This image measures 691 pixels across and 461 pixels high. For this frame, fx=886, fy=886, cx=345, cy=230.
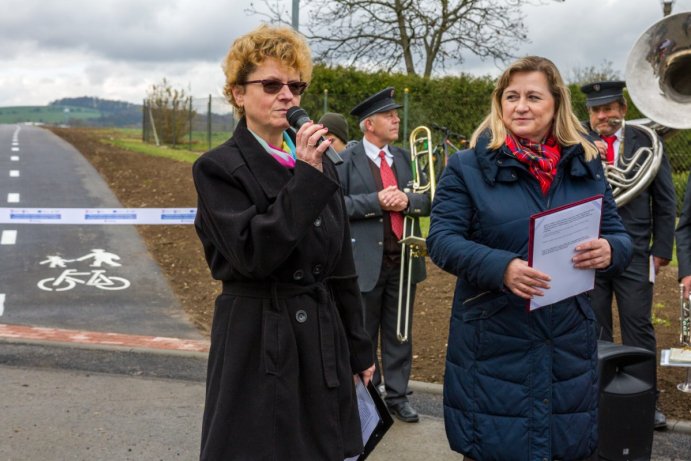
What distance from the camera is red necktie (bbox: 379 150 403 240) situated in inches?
215

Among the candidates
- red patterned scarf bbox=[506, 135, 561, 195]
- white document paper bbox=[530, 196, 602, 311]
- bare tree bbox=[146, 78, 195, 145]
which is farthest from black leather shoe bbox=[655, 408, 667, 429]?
bare tree bbox=[146, 78, 195, 145]

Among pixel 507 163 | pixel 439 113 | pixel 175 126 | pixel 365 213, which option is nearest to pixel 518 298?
pixel 507 163

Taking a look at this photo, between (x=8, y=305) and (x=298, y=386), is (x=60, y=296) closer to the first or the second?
(x=8, y=305)

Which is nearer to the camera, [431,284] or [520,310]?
[520,310]

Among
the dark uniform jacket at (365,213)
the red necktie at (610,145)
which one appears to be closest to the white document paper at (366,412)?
the dark uniform jacket at (365,213)

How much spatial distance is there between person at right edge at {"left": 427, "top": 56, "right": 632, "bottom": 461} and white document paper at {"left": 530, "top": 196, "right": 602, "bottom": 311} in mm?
43

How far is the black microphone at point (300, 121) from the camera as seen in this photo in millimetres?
2657

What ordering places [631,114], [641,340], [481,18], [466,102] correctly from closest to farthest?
[641,340]
[631,114]
[466,102]
[481,18]

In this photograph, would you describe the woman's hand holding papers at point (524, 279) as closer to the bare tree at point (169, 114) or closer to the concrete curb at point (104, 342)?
the concrete curb at point (104, 342)

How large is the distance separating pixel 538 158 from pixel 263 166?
1.07m

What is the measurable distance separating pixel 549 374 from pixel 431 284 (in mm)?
5660

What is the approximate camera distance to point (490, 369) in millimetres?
3248

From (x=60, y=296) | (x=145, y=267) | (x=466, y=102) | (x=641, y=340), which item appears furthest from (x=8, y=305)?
(x=466, y=102)

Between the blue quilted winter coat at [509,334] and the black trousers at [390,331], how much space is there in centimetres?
209
